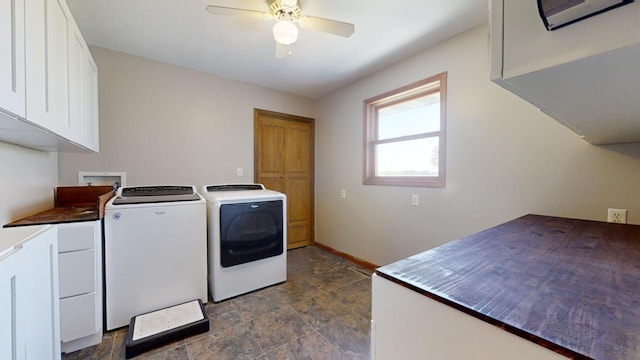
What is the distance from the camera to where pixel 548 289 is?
59cm

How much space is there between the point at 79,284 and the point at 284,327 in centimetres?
140

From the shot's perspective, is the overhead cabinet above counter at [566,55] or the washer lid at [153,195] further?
the washer lid at [153,195]

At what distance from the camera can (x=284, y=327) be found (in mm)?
1829

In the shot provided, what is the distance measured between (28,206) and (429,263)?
2552 millimetres

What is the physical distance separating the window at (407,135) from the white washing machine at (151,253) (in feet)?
6.53

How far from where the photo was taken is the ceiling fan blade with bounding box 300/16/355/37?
1672 millimetres

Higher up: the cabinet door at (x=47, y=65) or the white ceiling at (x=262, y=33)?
the white ceiling at (x=262, y=33)

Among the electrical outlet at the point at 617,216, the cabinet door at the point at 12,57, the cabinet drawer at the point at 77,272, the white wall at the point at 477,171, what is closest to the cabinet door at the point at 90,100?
the cabinet drawer at the point at 77,272

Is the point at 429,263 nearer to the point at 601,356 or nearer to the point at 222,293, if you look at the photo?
the point at 601,356

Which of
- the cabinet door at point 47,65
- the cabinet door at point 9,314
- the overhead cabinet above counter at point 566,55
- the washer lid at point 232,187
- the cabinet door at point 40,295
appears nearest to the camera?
the overhead cabinet above counter at point 566,55

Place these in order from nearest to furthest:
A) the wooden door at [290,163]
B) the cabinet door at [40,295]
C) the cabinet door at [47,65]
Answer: the cabinet door at [40,295]
the cabinet door at [47,65]
the wooden door at [290,163]

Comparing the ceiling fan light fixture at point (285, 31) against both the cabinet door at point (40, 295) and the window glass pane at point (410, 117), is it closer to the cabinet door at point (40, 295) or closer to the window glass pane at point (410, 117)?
the window glass pane at point (410, 117)

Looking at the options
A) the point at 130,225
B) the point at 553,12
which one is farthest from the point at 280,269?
→ the point at 553,12

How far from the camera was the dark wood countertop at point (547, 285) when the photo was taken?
419 mm
